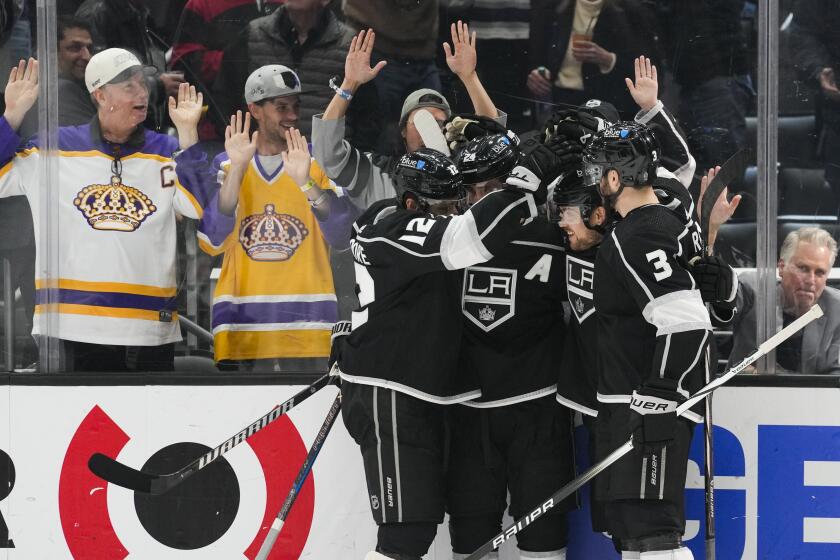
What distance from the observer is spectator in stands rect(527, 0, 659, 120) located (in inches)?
134

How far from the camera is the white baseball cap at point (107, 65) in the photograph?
3.49 meters

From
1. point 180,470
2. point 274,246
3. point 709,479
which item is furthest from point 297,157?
point 709,479

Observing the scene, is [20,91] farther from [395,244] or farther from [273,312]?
[395,244]

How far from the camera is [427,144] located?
3.31 m

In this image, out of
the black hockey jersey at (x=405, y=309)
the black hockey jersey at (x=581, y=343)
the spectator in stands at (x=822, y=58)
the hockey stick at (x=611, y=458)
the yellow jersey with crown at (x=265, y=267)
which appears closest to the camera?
the hockey stick at (x=611, y=458)

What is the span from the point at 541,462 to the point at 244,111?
4.45ft

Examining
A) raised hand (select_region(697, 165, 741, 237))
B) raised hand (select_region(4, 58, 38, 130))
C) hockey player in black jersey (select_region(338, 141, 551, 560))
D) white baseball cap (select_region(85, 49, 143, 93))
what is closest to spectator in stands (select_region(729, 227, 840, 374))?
raised hand (select_region(697, 165, 741, 237))

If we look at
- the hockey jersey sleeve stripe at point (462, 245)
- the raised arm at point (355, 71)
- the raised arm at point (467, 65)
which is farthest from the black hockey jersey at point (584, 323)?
the raised arm at point (355, 71)

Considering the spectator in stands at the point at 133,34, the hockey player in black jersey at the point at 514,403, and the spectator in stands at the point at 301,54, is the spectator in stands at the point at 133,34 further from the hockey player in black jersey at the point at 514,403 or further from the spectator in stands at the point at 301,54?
the hockey player in black jersey at the point at 514,403

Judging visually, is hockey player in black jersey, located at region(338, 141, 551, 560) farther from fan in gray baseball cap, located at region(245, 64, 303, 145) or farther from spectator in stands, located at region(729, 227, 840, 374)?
spectator in stands, located at region(729, 227, 840, 374)

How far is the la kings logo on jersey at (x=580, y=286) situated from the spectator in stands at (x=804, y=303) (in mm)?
544

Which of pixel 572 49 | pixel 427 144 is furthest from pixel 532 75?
pixel 427 144

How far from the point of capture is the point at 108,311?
11.7 feet

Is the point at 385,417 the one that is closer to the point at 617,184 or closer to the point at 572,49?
the point at 617,184
